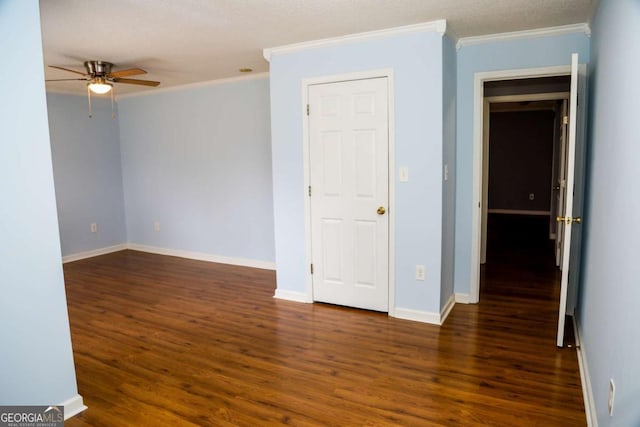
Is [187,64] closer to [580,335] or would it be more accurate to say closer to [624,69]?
[624,69]

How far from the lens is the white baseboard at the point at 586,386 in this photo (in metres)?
2.24

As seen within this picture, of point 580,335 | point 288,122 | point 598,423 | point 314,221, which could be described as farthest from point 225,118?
point 598,423

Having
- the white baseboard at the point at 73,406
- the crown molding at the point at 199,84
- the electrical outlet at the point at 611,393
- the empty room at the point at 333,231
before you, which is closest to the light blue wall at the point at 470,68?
the empty room at the point at 333,231

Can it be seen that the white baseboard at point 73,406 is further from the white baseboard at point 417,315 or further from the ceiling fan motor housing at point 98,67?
the ceiling fan motor housing at point 98,67

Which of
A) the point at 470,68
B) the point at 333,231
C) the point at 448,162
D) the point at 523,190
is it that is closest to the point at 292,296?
the point at 333,231

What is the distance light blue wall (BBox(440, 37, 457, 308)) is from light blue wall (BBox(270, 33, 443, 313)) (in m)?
0.09

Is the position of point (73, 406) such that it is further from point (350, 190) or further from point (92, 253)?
point (92, 253)

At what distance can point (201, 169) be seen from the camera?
19.7 ft

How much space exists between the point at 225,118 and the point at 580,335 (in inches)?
176

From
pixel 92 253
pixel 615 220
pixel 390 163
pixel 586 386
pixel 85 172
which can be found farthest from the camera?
pixel 92 253

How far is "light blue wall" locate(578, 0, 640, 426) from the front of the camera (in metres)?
1.58

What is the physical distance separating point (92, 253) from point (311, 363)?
15.7ft

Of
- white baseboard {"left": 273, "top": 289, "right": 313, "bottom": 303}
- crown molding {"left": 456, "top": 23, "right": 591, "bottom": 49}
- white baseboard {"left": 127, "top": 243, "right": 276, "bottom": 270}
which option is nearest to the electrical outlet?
white baseboard {"left": 273, "top": 289, "right": 313, "bottom": 303}

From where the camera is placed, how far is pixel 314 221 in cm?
411
